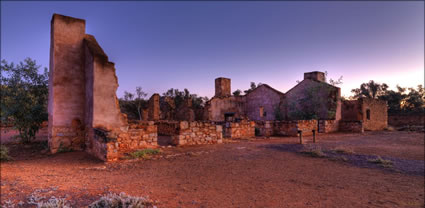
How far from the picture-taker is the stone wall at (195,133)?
35.0 feet

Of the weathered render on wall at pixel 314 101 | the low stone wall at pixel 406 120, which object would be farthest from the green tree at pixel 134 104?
the low stone wall at pixel 406 120

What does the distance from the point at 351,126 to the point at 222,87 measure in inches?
524

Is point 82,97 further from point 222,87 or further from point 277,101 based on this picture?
point 277,101

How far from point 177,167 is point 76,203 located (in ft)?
10.3

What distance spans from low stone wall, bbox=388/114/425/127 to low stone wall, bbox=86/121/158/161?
109ft

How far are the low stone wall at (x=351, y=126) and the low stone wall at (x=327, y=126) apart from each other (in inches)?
31.3

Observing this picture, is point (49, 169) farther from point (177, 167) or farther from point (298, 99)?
point (298, 99)

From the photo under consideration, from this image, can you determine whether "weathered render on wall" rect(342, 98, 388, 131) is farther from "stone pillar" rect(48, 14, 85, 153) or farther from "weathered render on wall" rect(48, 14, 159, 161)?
"stone pillar" rect(48, 14, 85, 153)

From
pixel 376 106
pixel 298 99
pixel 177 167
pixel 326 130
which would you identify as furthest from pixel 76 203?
pixel 376 106

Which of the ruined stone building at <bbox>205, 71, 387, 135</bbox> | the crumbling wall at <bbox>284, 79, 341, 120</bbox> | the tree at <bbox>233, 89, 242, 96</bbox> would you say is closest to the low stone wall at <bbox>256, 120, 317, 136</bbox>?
the ruined stone building at <bbox>205, 71, 387, 135</bbox>

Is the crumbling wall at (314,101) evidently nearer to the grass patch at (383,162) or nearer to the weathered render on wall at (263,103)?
the weathered render on wall at (263,103)

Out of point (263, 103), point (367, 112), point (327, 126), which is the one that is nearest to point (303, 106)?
point (327, 126)

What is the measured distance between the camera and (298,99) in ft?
75.3

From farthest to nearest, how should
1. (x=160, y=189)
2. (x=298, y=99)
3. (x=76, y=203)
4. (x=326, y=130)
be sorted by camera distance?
(x=298, y=99), (x=326, y=130), (x=160, y=189), (x=76, y=203)
